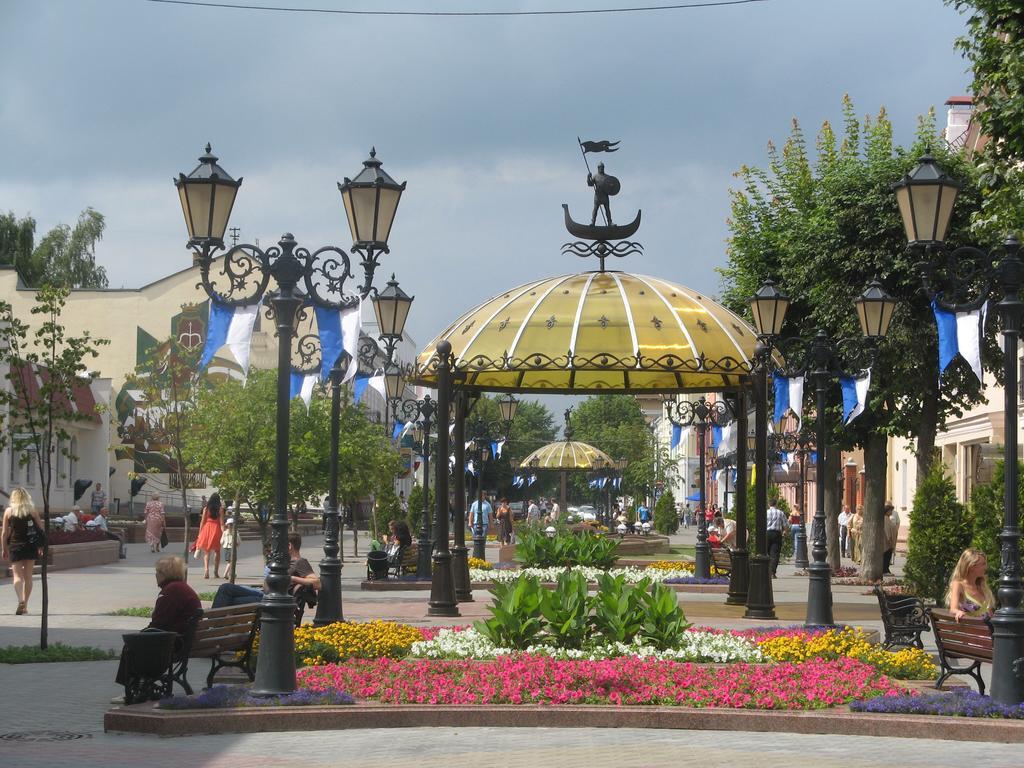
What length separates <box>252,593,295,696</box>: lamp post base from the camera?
441 inches

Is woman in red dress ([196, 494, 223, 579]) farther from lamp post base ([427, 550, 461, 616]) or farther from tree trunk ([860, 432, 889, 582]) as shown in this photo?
tree trunk ([860, 432, 889, 582])

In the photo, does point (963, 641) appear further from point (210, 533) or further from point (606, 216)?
point (210, 533)

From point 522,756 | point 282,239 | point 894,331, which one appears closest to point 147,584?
point 894,331

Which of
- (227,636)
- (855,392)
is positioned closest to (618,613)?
(227,636)

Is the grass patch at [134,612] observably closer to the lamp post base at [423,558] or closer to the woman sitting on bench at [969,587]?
the lamp post base at [423,558]

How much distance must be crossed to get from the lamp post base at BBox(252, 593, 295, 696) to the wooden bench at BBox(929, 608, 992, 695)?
18.0 feet

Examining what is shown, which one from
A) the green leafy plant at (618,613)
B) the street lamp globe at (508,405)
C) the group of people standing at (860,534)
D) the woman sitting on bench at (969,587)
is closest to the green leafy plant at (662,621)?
the green leafy plant at (618,613)

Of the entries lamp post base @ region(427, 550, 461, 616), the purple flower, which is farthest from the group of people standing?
the purple flower

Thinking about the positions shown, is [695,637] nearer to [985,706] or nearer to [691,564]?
[985,706]

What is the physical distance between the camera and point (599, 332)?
20.2 metres

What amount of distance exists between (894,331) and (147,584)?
50.6ft

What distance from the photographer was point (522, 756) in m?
9.70

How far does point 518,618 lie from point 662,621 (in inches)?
55.4

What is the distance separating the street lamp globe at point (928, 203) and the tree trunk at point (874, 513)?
18.6 meters
